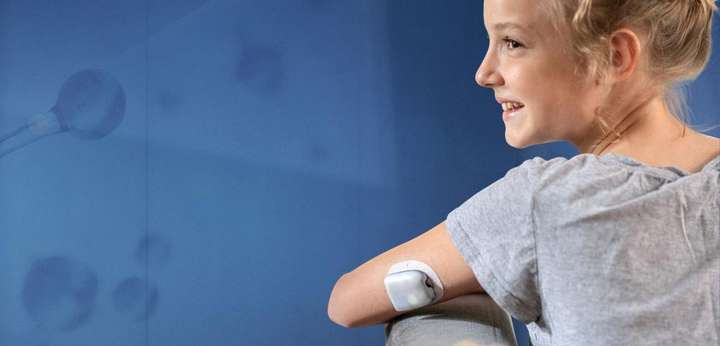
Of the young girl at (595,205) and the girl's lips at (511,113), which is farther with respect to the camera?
the girl's lips at (511,113)

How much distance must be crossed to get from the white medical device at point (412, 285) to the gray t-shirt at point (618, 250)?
3.9 inches

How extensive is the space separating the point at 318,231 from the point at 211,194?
1.46 feet

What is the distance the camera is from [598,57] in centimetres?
83

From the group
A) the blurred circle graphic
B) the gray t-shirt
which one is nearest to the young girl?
the gray t-shirt

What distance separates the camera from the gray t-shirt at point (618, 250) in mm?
651

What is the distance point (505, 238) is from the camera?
69 centimetres

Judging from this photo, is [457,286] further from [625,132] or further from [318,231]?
[318,231]

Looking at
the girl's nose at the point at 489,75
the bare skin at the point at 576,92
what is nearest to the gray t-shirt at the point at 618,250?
the bare skin at the point at 576,92

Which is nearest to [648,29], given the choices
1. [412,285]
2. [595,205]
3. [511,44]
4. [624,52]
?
[624,52]

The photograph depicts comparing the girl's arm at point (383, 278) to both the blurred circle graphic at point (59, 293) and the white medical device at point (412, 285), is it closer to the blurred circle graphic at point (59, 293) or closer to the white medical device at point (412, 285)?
the white medical device at point (412, 285)

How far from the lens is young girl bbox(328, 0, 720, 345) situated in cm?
65

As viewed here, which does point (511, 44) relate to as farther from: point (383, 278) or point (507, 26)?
point (383, 278)

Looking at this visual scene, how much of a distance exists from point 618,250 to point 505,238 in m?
0.10

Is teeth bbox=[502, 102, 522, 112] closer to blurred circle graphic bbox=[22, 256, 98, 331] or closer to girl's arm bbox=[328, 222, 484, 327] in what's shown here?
girl's arm bbox=[328, 222, 484, 327]
